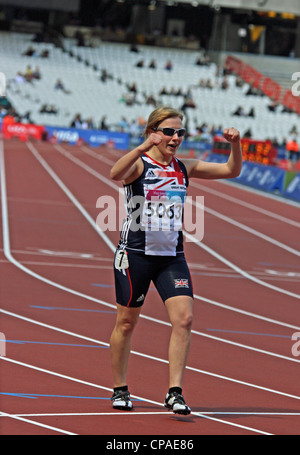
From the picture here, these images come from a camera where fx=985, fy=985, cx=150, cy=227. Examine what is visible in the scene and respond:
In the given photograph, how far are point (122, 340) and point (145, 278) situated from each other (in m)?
0.47

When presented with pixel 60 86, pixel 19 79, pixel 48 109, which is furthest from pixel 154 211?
pixel 60 86

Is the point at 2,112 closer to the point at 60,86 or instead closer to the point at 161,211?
the point at 60,86

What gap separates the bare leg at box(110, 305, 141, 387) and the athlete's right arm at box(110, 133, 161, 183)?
2.94 ft

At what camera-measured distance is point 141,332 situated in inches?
390

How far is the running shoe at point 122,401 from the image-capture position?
21.5ft

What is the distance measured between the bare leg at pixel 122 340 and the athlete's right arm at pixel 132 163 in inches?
35.2

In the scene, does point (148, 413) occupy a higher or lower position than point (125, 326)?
lower

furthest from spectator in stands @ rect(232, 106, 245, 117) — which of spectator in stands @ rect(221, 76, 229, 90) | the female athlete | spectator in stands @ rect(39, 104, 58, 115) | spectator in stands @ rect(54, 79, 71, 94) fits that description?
the female athlete

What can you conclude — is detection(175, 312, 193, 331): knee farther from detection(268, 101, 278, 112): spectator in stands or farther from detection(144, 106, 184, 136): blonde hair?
detection(268, 101, 278, 112): spectator in stands

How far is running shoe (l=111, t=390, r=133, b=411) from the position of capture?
655 cm

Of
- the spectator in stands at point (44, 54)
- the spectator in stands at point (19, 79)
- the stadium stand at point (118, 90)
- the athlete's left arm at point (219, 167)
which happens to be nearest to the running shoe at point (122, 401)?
the athlete's left arm at point (219, 167)

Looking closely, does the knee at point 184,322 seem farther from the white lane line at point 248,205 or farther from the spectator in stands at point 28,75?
the spectator in stands at point 28,75

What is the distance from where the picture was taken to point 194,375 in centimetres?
809
